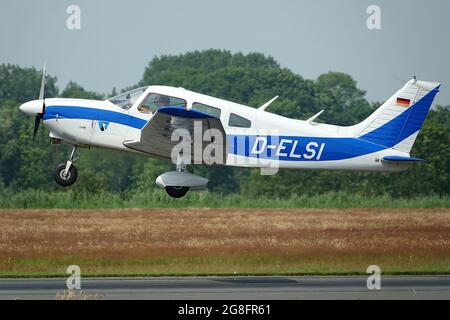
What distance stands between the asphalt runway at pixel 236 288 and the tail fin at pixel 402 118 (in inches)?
110

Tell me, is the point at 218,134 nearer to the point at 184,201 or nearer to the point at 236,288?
the point at 236,288

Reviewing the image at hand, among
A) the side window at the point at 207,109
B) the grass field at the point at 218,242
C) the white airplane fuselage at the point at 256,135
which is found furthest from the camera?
the grass field at the point at 218,242

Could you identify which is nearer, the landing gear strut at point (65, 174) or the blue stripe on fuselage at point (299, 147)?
the blue stripe on fuselage at point (299, 147)

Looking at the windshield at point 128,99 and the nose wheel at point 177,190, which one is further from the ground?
the windshield at point 128,99

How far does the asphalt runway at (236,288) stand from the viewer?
16.7 meters

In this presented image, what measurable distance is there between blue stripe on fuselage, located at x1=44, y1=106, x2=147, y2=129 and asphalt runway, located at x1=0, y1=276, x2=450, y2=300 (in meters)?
3.09

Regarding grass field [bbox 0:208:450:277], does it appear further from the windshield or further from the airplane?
the windshield

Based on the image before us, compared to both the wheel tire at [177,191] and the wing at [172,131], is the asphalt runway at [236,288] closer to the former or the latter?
the wheel tire at [177,191]

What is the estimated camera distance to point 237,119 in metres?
18.6

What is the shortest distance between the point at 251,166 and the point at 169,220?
11406 millimetres

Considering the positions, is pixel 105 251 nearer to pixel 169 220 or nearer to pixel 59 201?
pixel 169 220

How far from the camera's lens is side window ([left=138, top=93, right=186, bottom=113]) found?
60.2ft

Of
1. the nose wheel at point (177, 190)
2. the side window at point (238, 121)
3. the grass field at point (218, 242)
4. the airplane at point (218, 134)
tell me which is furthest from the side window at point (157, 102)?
the grass field at point (218, 242)
